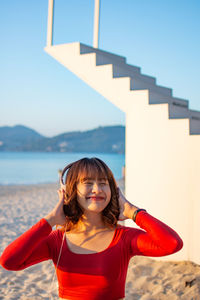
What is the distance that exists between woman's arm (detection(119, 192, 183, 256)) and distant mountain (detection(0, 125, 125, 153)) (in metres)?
121

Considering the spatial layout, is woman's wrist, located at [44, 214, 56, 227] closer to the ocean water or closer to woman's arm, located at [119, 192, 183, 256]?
woman's arm, located at [119, 192, 183, 256]

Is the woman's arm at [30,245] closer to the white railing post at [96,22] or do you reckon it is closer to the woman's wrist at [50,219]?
the woman's wrist at [50,219]

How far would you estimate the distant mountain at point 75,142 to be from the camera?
12381 centimetres

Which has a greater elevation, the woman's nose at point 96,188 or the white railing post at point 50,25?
the white railing post at point 50,25

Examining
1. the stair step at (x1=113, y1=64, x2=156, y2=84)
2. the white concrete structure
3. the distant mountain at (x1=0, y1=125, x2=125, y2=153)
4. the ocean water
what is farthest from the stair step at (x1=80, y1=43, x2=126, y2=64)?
the distant mountain at (x1=0, y1=125, x2=125, y2=153)

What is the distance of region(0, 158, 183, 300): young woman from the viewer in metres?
1.60

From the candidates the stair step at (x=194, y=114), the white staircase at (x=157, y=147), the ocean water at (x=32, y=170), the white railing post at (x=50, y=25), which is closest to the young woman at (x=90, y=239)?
the white staircase at (x=157, y=147)

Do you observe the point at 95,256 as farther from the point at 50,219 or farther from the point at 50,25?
the point at 50,25

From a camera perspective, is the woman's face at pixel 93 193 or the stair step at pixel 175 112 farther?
the stair step at pixel 175 112

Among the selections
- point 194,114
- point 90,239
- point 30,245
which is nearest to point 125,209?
point 90,239

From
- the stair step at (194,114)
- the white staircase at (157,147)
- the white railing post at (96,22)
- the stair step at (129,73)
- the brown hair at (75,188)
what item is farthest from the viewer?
the white railing post at (96,22)

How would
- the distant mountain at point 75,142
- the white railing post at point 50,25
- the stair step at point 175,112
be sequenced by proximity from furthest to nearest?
the distant mountain at point 75,142, the white railing post at point 50,25, the stair step at point 175,112

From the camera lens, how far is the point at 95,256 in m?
1.63

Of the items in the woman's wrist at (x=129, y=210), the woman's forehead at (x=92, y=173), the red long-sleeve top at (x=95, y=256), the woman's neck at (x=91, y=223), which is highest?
the woman's forehead at (x=92, y=173)
